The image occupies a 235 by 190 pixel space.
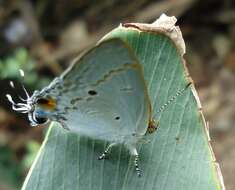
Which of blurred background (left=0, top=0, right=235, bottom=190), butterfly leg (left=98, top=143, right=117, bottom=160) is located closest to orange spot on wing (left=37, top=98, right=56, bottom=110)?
butterfly leg (left=98, top=143, right=117, bottom=160)

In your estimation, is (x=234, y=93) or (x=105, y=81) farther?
(x=234, y=93)

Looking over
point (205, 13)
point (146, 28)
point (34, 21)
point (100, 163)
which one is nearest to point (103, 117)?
point (100, 163)

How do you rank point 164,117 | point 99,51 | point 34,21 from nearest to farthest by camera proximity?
point 99,51 → point 164,117 → point 34,21

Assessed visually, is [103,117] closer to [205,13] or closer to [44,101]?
Result: [44,101]

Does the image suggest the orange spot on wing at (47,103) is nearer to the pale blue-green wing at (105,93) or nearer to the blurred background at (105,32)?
the pale blue-green wing at (105,93)

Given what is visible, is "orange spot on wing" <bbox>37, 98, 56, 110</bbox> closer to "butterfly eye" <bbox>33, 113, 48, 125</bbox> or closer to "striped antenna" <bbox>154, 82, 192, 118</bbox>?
"butterfly eye" <bbox>33, 113, 48, 125</bbox>

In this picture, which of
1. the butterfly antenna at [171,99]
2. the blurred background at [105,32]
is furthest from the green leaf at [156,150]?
the blurred background at [105,32]

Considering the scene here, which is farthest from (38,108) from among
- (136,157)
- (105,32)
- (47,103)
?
(105,32)

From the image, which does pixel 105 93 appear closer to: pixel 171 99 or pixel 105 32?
pixel 171 99
